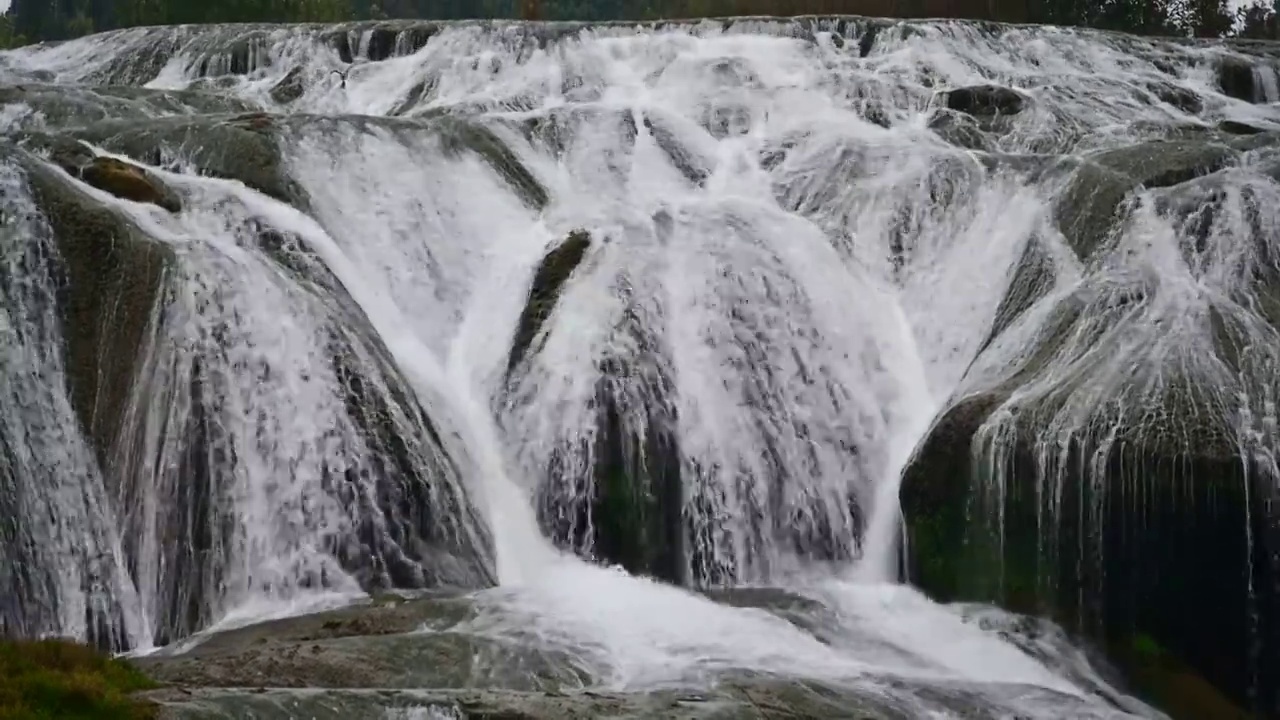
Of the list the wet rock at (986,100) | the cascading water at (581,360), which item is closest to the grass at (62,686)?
the cascading water at (581,360)

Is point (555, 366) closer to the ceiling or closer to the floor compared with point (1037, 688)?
closer to the ceiling

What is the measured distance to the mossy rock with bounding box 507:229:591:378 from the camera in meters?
15.0

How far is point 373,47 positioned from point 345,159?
9279mm

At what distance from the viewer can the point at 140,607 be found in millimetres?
11469

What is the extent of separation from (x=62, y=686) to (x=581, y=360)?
7414 millimetres

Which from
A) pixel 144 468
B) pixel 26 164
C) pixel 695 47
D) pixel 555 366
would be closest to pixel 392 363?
pixel 555 366

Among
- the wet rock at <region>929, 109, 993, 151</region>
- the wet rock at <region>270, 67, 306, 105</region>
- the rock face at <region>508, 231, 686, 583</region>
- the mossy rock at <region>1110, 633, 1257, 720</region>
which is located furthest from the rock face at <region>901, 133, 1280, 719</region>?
the wet rock at <region>270, 67, 306, 105</region>

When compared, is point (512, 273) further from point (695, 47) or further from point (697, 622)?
point (695, 47)

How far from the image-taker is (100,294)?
40.9ft

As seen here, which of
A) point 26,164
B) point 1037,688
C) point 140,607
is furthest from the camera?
point 26,164

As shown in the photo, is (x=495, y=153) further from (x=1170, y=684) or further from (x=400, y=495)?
(x=1170, y=684)

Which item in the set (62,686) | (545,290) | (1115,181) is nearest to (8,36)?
(545,290)

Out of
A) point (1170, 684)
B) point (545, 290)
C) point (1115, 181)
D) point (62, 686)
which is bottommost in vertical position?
point (1170, 684)

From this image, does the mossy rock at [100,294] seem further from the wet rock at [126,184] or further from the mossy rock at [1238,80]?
the mossy rock at [1238,80]
